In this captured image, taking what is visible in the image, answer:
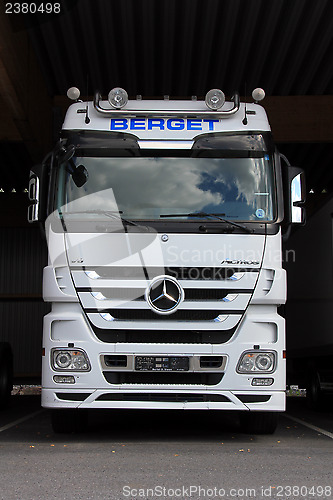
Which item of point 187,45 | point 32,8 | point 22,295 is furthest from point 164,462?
point 22,295

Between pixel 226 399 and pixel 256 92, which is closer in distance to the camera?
pixel 226 399

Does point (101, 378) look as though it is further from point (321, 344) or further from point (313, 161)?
point (313, 161)

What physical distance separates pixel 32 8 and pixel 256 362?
19.7 ft

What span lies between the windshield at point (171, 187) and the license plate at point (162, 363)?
4.55 feet

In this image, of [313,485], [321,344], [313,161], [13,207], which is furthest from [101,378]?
[13,207]

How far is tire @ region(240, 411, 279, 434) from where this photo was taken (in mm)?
7465

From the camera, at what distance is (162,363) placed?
667 cm

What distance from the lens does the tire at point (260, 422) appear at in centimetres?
746

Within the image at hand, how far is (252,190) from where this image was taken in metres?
7.12

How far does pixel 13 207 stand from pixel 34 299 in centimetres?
245

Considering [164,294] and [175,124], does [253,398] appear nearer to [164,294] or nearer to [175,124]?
[164,294]

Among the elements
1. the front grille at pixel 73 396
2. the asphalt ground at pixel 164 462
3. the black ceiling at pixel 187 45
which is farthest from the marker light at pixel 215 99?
the asphalt ground at pixel 164 462

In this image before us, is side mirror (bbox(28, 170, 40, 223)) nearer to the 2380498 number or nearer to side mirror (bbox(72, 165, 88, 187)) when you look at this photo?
side mirror (bbox(72, 165, 88, 187))

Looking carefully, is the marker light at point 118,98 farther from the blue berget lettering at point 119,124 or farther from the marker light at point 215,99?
the marker light at point 215,99
